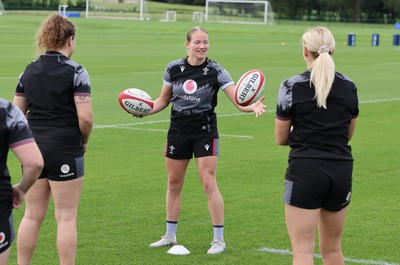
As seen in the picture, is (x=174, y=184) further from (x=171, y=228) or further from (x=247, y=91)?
(x=247, y=91)

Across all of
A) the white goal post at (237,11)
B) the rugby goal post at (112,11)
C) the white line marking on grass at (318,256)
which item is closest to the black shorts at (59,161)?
the white line marking on grass at (318,256)

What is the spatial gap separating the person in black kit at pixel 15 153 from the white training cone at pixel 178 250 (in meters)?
3.52

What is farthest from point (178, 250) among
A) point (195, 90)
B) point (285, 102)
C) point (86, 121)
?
point (285, 102)

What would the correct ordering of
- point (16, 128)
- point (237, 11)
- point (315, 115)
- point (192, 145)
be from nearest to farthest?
point (16, 128) < point (315, 115) < point (192, 145) < point (237, 11)

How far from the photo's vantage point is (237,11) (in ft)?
314

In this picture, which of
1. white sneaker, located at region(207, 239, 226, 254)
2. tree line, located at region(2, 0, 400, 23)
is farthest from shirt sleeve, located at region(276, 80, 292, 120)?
tree line, located at region(2, 0, 400, 23)

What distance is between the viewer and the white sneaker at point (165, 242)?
9406 mm

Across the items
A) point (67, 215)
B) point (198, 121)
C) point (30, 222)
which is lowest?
point (30, 222)

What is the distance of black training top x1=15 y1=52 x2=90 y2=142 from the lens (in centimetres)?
742

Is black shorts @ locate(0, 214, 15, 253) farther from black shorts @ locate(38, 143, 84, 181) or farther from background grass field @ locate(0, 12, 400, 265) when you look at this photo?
background grass field @ locate(0, 12, 400, 265)

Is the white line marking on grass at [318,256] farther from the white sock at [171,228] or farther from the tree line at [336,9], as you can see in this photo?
the tree line at [336,9]

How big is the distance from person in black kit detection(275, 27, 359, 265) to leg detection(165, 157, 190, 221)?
2.58 meters

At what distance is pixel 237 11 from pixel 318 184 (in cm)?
8973

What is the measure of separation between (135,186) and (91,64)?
892 inches
